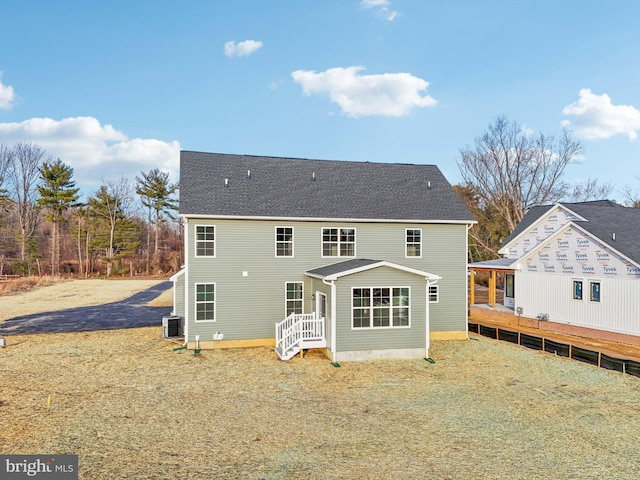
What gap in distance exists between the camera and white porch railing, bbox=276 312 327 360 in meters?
14.2

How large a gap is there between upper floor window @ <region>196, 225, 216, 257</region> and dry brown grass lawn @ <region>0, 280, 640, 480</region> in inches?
143

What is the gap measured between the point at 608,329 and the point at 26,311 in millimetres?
29565

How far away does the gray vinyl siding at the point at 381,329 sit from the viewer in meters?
14.0

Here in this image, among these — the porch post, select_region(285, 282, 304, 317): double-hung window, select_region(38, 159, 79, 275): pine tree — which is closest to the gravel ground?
select_region(285, 282, 304, 317): double-hung window

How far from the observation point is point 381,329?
46.9ft

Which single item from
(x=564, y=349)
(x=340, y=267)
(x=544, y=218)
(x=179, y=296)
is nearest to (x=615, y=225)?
(x=544, y=218)

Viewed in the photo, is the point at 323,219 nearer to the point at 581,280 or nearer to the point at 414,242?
the point at 414,242

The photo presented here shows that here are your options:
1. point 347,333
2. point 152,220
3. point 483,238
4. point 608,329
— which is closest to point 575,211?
point 608,329

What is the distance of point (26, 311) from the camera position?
78.7 feet

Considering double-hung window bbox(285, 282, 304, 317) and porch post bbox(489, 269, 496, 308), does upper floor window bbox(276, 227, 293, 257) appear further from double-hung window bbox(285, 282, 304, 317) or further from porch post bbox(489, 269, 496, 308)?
porch post bbox(489, 269, 496, 308)

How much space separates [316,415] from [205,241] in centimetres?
837

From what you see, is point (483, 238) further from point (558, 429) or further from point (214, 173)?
point (558, 429)

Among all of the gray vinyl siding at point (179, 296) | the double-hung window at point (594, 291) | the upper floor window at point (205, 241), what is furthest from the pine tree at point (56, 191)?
the double-hung window at point (594, 291)

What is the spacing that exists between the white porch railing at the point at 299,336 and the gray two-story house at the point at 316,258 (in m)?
0.04
